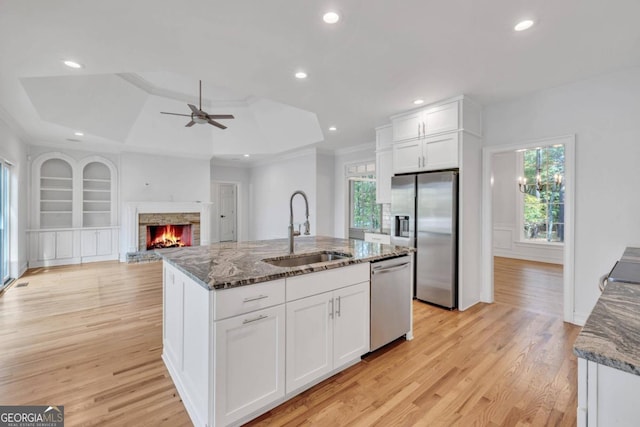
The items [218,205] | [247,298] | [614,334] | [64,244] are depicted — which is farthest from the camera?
[218,205]

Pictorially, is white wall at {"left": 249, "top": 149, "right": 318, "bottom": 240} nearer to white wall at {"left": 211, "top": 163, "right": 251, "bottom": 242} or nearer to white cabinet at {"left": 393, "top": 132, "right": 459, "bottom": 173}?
white wall at {"left": 211, "top": 163, "right": 251, "bottom": 242}

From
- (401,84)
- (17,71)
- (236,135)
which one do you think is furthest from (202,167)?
(401,84)

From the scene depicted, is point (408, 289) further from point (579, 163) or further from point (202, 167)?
point (202, 167)

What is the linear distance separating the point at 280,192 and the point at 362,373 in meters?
6.08

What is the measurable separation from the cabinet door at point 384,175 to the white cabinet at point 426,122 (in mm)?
614

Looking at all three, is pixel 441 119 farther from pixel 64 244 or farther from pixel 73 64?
pixel 64 244

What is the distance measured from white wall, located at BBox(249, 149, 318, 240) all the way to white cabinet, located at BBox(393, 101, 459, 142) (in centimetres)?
278

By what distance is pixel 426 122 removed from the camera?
394cm

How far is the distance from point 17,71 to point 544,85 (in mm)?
5677

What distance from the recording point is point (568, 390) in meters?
2.06

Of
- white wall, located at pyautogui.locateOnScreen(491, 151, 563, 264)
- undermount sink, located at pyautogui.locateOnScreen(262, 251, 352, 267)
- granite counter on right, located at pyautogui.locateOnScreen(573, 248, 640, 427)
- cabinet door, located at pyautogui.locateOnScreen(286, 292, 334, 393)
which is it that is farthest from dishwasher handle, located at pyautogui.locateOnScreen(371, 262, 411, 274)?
white wall, located at pyautogui.locateOnScreen(491, 151, 563, 264)

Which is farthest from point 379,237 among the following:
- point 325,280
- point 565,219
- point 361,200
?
point 325,280

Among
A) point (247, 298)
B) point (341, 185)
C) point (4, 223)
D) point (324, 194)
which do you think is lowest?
point (247, 298)

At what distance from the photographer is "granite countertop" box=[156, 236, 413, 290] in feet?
5.50
